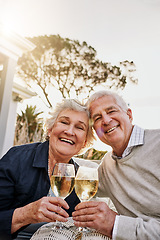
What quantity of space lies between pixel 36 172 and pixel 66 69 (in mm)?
11848

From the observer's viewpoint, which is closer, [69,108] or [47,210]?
[47,210]

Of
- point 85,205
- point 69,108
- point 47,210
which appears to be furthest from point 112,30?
point 47,210

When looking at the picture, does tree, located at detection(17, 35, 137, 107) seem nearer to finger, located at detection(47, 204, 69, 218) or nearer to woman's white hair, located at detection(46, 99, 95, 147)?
woman's white hair, located at detection(46, 99, 95, 147)

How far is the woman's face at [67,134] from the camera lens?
7.52 feet

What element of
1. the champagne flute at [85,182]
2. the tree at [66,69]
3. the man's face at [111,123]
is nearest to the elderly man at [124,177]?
the man's face at [111,123]

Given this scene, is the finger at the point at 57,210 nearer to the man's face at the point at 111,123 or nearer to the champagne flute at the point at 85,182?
the champagne flute at the point at 85,182

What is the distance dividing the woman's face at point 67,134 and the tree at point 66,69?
10516 mm

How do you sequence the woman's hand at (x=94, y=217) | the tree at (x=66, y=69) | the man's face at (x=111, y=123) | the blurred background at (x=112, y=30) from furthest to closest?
the tree at (x=66, y=69) < the blurred background at (x=112, y=30) < the man's face at (x=111, y=123) < the woman's hand at (x=94, y=217)

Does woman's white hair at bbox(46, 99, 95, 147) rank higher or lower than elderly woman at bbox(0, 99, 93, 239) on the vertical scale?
higher

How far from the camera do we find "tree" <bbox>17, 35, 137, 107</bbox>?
13023mm

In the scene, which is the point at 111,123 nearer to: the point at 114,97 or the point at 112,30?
the point at 114,97

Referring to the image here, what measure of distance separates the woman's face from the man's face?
0.49 feet

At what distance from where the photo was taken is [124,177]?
2.12 m

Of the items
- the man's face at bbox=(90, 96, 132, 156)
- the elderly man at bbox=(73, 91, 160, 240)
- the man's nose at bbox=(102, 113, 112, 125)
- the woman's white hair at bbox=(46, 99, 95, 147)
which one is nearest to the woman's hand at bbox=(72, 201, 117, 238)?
the elderly man at bbox=(73, 91, 160, 240)
